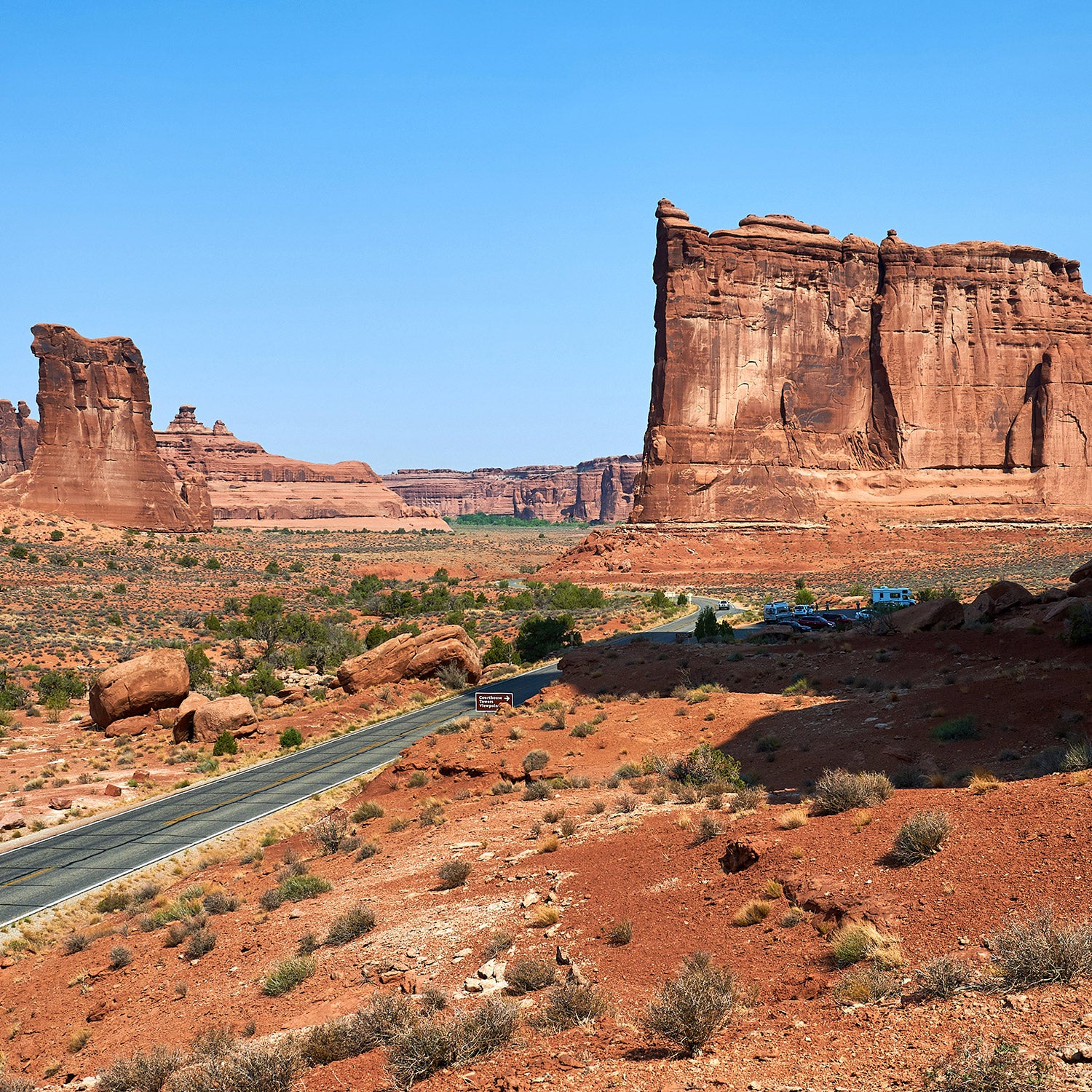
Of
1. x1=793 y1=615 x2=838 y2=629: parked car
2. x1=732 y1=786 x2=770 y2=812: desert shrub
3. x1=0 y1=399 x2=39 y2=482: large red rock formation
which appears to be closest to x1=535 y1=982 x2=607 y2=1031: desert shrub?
x1=732 y1=786 x2=770 y2=812: desert shrub

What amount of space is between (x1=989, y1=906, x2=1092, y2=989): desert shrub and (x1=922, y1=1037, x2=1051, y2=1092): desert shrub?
813mm

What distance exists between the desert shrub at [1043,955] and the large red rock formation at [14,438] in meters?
166

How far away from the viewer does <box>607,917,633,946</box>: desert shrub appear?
949 centimetres

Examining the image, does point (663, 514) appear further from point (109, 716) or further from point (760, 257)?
point (109, 716)

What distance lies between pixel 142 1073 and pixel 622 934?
474 centimetres

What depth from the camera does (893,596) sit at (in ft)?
153

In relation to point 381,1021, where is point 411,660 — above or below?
below

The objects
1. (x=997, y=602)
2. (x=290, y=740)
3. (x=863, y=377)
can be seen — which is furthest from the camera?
(x=863, y=377)

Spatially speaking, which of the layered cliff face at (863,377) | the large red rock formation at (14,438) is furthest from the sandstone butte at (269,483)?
the layered cliff face at (863,377)

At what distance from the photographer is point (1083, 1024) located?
19.2ft

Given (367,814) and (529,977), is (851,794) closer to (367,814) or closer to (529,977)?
(529,977)

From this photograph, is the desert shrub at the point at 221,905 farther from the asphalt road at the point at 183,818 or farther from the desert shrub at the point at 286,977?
the asphalt road at the point at 183,818

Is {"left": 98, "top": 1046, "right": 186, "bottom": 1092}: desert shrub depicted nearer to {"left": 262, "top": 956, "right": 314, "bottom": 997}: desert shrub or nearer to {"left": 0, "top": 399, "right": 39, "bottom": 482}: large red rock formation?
{"left": 262, "top": 956, "right": 314, "bottom": 997}: desert shrub

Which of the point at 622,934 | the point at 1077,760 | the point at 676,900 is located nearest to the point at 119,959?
the point at 622,934
